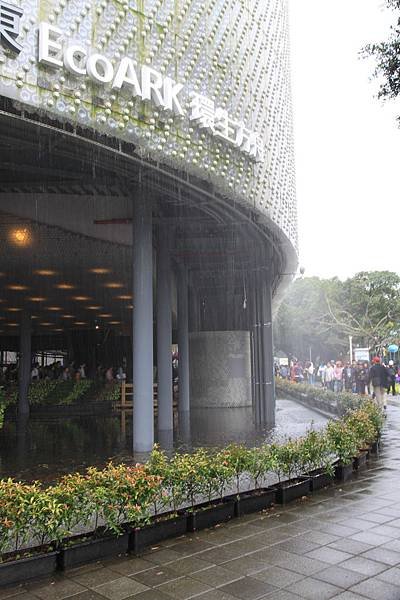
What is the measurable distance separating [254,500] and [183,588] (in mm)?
2192

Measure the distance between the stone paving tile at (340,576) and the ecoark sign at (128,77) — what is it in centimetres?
629

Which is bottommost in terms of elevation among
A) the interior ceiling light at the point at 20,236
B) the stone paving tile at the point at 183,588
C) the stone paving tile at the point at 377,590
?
the stone paving tile at the point at 183,588

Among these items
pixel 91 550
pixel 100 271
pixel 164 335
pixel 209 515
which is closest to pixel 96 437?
pixel 164 335

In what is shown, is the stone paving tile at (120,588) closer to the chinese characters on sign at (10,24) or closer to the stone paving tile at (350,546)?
the stone paving tile at (350,546)

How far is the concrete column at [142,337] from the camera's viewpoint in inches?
410

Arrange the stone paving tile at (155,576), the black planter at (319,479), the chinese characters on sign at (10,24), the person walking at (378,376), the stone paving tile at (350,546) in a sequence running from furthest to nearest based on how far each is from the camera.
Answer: the person walking at (378,376) < the black planter at (319,479) < the chinese characters on sign at (10,24) < the stone paving tile at (350,546) < the stone paving tile at (155,576)

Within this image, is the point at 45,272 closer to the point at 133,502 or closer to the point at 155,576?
the point at 133,502

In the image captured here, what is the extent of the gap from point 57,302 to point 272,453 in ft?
55.6

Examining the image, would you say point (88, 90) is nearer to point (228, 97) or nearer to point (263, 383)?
point (228, 97)

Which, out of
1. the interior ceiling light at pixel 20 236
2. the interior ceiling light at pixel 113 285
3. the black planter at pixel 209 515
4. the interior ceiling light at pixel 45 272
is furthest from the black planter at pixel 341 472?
the interior ceiling light at pixel 113 285

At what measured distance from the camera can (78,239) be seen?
13406mm

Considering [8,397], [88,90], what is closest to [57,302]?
[8,397]

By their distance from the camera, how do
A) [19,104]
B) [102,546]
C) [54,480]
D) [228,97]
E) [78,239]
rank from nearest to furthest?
[102,546] < [19,104] < [54,480] < [228,97] < [78,239]

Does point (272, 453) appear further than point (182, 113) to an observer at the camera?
No
